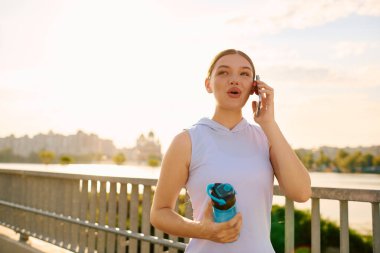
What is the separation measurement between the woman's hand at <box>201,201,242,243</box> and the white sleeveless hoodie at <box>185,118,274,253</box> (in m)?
0.20

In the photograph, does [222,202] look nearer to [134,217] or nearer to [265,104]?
[265,104]

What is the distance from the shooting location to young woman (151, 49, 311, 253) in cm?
203

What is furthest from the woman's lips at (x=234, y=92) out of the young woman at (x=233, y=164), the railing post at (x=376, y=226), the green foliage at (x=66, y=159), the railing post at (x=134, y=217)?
the green foliage at (x=66, y=159)

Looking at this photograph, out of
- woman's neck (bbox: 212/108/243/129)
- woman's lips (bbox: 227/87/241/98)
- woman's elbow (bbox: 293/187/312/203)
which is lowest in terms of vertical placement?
woman's elbow (bbox: 293/187/312/203)

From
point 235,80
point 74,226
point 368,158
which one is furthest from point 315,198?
point 368,158

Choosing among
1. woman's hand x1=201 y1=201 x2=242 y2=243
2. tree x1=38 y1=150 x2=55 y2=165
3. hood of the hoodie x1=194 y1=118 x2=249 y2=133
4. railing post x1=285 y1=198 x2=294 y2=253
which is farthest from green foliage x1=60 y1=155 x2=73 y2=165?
woman's hand x1=201 y1=201 x2=242 y2=243

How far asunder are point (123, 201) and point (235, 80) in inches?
113


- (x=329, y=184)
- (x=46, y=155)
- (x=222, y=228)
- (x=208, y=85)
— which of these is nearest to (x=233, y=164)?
(x=222, y=228)

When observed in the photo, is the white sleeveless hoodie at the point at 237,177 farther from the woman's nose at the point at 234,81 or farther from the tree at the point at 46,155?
the tree at the point at 46,155

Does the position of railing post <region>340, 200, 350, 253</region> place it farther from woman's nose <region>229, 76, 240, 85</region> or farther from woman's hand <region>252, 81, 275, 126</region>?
woman's nose <region>229, 76, 240, 85</region>

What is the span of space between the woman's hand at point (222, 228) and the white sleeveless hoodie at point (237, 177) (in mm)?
203

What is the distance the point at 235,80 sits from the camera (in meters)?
2.18

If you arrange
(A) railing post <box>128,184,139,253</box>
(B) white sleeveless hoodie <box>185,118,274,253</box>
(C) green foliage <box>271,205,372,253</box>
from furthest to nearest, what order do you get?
(C) green foliage <box>271,205,372,253</box> < (A) railing post <box>128,184,139,253</box> < (B) white sleeveless hoodie <box>185,118,274,253</box>

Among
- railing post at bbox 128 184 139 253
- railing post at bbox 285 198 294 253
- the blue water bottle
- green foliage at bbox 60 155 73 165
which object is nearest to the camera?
the blue water bottle
